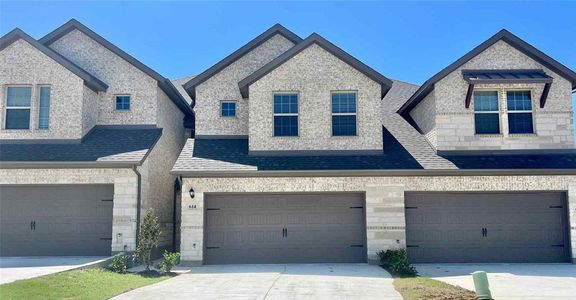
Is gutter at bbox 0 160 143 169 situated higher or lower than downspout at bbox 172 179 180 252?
higher

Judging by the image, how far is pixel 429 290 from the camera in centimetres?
1109

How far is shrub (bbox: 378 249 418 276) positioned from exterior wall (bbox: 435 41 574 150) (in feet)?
14.5

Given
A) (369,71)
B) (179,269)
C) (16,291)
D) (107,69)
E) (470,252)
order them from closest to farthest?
(16,291), (179,269), (470,252), (369,71), (107,69)

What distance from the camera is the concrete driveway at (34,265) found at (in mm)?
11875

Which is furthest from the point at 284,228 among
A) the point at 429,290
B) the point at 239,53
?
the point at 239,53

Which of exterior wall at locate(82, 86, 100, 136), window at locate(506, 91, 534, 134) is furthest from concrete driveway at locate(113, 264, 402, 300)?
window at locate(506, 91, 534, 134)

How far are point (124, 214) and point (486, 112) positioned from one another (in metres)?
12.7

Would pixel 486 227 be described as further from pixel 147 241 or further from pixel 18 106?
pixel 18 106

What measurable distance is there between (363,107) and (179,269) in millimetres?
8141

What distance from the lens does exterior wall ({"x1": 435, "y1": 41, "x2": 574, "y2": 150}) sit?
→ 58.1 ft

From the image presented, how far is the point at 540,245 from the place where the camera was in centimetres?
1653

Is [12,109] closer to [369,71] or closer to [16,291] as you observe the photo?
[16,291]

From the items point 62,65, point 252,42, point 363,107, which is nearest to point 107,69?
point 62,65

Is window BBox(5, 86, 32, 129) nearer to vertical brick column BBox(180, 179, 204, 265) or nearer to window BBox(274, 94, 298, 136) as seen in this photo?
vertical brick column BBox(180, 179, 204, 265)
